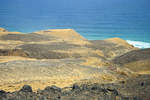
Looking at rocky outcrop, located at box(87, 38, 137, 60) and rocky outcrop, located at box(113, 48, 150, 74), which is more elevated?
rocky outcrop, located at box(87, 38, 137, 60)

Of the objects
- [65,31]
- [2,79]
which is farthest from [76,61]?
[65,31]

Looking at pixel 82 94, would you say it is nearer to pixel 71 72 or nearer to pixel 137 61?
pixel 71 72

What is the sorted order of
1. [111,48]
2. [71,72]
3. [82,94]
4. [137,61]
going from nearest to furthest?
[82,94], [71,72], [137,61], [111,48]

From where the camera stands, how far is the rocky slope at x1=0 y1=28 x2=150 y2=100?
8820 millimetres

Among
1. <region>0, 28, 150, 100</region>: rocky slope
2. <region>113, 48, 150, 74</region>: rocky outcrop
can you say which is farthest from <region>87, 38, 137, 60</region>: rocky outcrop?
<region>113, 48, 150, 74</region>: rocky outcrop

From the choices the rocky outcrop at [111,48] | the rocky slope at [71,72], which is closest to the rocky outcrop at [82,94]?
the rocky slope at [71,72]

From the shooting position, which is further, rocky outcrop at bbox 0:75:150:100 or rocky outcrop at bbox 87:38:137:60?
rocky outcrop at bbox 87:38:137:60

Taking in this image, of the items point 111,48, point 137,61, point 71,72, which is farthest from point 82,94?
point 111,48

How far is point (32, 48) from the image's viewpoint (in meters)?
23.1

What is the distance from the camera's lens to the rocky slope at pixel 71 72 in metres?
8.82

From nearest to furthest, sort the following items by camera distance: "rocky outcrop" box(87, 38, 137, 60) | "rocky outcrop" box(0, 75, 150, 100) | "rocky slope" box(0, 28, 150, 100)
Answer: "rocky outcrop" box(0, 75, 150, 100) → "rocky slope" box(0, 28, 150, 100) → "rocky outcrop" box(87, 38, 137, 60)

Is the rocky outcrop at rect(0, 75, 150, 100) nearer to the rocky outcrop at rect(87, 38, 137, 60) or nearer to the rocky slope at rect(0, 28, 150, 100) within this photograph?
the rocky slope at rect(0, 28, 150, 100)

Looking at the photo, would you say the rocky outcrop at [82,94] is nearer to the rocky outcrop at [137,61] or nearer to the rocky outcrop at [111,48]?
the rocky outcrop at [137,61]

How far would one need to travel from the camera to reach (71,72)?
567 inches
